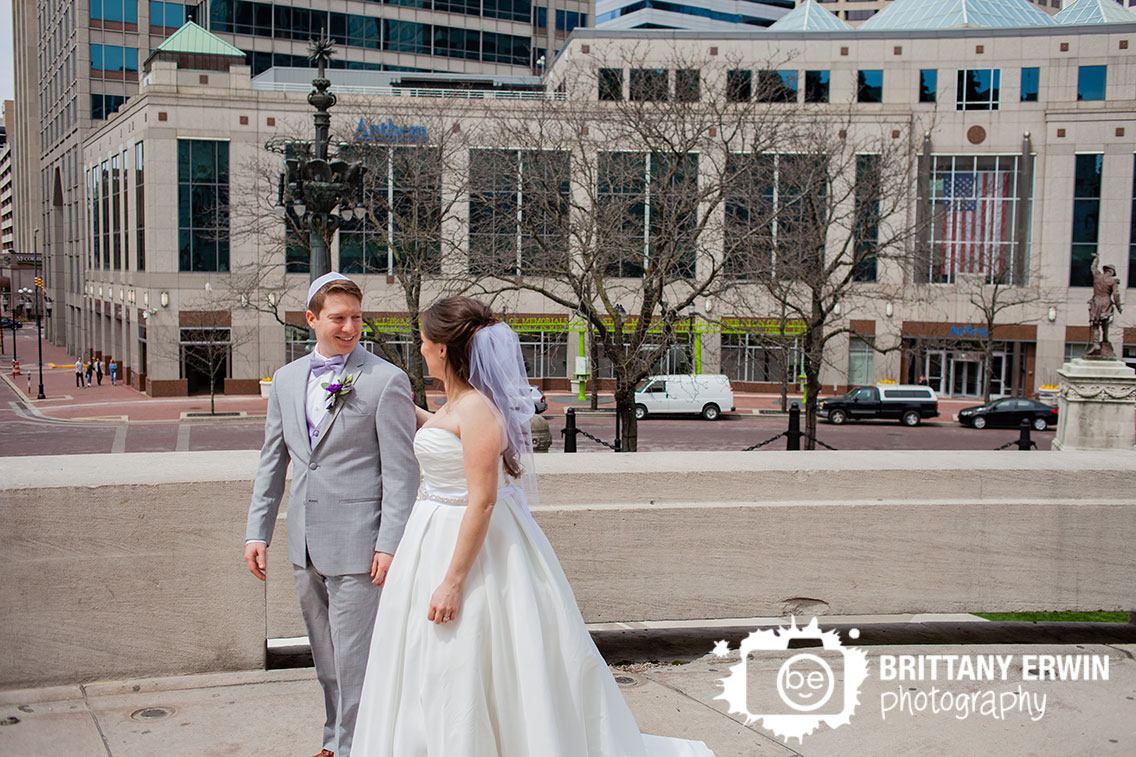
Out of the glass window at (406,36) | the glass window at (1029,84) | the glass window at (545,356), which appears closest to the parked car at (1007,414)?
the glass window at (1029,84)

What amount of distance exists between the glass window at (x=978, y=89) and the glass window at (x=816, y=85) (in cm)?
570

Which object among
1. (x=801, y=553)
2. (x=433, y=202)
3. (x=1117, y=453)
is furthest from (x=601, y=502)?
(x=433, y=202)

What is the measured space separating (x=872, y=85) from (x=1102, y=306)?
27.8 m

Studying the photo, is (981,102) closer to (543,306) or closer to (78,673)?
(543,306)

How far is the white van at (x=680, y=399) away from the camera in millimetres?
36719

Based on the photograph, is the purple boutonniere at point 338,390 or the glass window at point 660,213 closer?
the purple boutonniere at point 338,390

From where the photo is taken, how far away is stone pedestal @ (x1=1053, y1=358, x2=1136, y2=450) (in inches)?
729

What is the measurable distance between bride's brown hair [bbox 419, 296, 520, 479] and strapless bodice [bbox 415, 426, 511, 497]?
221 mm

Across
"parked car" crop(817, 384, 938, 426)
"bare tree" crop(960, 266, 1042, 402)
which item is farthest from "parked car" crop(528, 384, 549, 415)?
"bare tree" crop(960, 266, 1042, 402)

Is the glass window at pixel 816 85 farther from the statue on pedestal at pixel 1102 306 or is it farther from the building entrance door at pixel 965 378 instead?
the statue on pedestal at pixel 1102 306

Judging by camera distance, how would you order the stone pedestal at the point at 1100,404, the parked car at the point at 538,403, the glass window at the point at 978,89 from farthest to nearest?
the glass window at the point at 978,89
the stone pedestal at the point at 1100,404
the parked car at the point at 538,403

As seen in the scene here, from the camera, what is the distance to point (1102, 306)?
1827cm

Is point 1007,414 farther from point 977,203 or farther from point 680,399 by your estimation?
point 977,203

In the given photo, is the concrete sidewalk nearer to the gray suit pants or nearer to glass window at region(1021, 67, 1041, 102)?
the gray suit pants
